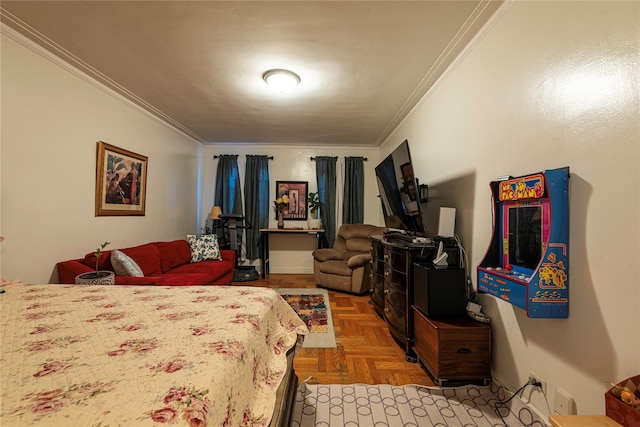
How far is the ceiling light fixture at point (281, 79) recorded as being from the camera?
2.50m

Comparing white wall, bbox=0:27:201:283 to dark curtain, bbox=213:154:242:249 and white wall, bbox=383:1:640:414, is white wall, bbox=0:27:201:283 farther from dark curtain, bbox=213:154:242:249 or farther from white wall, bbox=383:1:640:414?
white wall, bbox=383:1:640:414

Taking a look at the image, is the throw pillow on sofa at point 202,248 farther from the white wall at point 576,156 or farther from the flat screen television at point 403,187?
the white wall at point 576,156

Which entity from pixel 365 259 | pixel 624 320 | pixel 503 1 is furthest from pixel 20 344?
pixel 365 259

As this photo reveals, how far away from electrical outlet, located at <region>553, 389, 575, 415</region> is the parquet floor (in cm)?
76

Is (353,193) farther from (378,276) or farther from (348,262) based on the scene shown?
(378,276)

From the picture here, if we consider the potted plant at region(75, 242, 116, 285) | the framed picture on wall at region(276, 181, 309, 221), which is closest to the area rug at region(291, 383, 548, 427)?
the potted plant at region(75, 242, 116, 285)

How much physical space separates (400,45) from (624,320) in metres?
2.10

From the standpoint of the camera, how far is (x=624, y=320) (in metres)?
1.04

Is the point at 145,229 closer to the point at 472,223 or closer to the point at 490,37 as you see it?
the point at 472,223

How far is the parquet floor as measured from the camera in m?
1.97

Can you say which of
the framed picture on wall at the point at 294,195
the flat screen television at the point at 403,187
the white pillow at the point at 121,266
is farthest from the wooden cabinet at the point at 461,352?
the framed picture on wall at the point at 294,195

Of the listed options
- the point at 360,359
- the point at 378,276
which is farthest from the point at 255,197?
the point at 360,359

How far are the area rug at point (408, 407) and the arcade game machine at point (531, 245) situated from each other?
0.70 metres

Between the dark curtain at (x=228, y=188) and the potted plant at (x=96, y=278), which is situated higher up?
the dark curtain at (x=228, y=188)
